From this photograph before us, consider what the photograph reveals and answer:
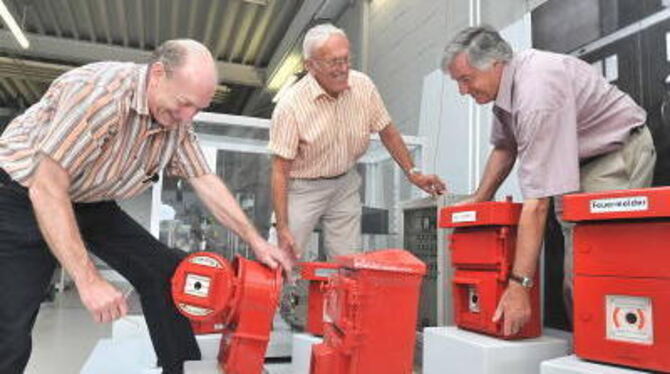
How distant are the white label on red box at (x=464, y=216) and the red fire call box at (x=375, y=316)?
581 millimetres

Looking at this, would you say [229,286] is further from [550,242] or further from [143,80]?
[550,242]

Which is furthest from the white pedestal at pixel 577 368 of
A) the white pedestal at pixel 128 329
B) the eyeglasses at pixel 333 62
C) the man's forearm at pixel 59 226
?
the white pedestal at pixel 128 329

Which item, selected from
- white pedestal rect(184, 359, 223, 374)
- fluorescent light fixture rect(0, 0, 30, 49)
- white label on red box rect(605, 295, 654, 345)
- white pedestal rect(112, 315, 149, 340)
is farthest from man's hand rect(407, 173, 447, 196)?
fluorescent light fixture rect(0, 0, 30, 49)

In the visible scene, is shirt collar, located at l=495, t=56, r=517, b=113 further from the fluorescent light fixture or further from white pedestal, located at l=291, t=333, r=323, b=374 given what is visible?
the fluorescent light fixture

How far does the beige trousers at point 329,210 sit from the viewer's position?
7.73 ft

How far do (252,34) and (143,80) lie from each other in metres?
4.93

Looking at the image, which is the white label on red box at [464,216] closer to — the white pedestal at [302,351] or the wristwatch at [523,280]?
the wristwatch at [523,280]

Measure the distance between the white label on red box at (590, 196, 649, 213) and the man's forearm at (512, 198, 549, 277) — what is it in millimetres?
247

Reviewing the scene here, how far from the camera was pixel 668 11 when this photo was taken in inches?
74.2

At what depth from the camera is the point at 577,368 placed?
1188 millimetres

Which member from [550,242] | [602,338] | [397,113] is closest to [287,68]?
[397,113]

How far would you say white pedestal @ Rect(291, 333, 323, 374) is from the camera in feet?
6.65

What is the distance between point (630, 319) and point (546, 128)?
54cm

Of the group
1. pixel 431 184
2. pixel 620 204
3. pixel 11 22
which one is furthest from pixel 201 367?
pixel 11 22
